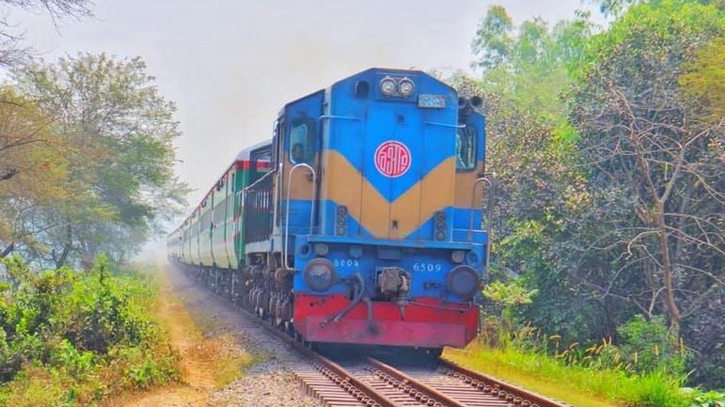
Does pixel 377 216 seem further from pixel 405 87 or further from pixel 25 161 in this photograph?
pixel 25 161

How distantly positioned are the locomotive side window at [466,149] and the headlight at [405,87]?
3.33ft

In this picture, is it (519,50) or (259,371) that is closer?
(259,371)

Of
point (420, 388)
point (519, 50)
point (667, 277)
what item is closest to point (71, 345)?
point (420, 388)

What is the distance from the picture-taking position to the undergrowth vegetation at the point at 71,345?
8.45 m

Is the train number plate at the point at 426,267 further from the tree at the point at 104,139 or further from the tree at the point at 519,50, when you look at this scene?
the tree at the point at 519,50

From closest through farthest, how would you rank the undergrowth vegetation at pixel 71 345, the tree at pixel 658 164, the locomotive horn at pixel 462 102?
the undergrowth vegetation at pixel 71 345
the locomotive horn at pixel 462 102
the tree at pixel 658 164

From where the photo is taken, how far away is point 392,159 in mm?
10961

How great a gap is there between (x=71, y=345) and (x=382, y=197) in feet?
13.4

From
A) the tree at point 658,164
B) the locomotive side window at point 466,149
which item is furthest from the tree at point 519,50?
the locomotive side window at point 466,149

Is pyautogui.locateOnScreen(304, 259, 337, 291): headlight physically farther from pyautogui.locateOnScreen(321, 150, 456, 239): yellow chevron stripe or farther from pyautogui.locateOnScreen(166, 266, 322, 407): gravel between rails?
pyautogui.locateOnScreen(166, 266, 322, 407): gravel between rails

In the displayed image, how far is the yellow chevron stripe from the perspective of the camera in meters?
10.8

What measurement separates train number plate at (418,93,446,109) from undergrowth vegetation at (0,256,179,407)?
4352 millimetres

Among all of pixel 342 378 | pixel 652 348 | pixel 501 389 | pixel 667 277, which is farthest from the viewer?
pixel 667 277

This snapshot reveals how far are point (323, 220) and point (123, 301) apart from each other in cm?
287
